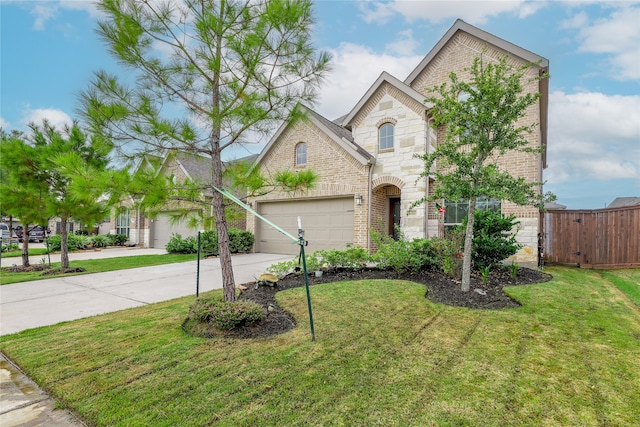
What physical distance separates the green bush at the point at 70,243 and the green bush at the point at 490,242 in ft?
60.7

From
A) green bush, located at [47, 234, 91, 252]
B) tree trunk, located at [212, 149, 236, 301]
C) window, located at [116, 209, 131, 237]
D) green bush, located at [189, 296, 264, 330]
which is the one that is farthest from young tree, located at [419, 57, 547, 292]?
window, located at [116, 209, 131, 237]

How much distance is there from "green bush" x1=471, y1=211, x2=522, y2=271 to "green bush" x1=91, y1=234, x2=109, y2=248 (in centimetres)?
1918

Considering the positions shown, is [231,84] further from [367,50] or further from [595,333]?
[367,50]

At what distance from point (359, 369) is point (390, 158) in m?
8.88

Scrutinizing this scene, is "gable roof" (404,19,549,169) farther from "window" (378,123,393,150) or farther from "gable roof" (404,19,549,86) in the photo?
"window" (378,123,393,150)

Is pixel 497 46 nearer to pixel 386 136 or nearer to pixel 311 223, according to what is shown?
pixel 386 136

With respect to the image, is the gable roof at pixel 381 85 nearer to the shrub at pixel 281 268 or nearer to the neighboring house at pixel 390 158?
the neighboring house at pixel 390 158

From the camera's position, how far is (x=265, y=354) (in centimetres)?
334

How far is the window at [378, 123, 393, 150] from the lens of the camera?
442 inches

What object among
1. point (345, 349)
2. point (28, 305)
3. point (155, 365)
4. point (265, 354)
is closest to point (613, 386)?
point (345, 349)

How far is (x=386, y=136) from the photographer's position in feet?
37.2

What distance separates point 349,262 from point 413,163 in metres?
4.45

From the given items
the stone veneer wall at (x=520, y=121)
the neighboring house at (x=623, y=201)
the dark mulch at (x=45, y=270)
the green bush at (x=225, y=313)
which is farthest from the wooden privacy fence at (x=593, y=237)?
the neighboring house at (x=623, y=201)

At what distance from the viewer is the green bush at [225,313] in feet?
13.0
